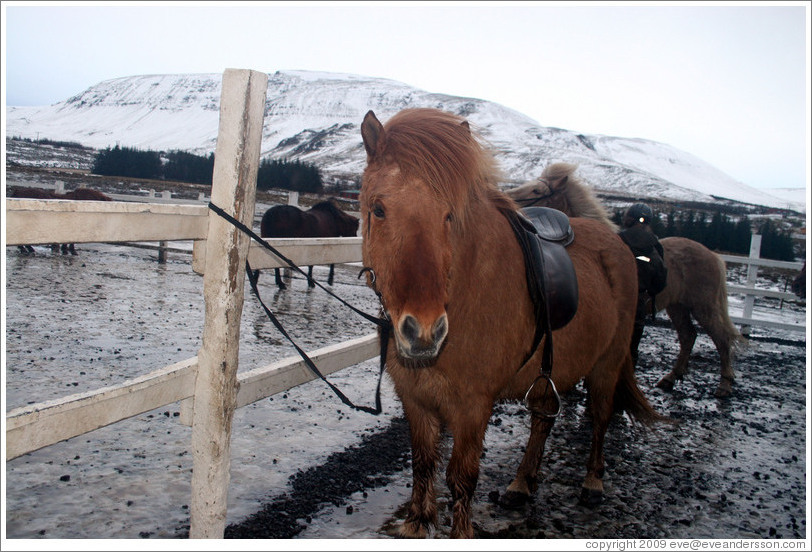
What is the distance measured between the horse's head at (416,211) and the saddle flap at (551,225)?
103cm

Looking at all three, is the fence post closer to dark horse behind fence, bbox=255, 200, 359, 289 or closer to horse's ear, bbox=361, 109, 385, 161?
dark horse behind fence, bbox=255, 200, 359, 289

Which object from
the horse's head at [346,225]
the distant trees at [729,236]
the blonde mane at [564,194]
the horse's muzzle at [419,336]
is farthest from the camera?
the distant trees at [729,236]

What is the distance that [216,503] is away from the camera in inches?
102

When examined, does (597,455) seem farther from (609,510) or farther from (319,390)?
(319,390)

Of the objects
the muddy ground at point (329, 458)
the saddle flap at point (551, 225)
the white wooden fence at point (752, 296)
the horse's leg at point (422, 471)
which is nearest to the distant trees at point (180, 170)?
the white wooden fence at point (752, 296)

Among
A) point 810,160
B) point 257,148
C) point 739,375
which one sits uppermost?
point 810,160

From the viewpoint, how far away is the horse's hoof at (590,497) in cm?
393

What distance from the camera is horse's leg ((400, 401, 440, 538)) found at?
3.03 metres

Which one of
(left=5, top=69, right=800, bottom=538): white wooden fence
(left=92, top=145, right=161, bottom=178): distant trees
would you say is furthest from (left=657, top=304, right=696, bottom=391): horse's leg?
(left=92, top=145, right=161, bottom=178): distant trees

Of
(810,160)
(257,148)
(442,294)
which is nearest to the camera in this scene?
(442,294)

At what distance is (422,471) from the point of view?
3092 mm

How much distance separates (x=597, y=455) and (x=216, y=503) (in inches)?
113

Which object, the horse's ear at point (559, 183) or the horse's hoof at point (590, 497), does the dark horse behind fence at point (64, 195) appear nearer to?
the horse's ear at point (559, 183)

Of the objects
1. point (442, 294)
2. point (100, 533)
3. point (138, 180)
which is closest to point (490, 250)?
point (442, 294)
